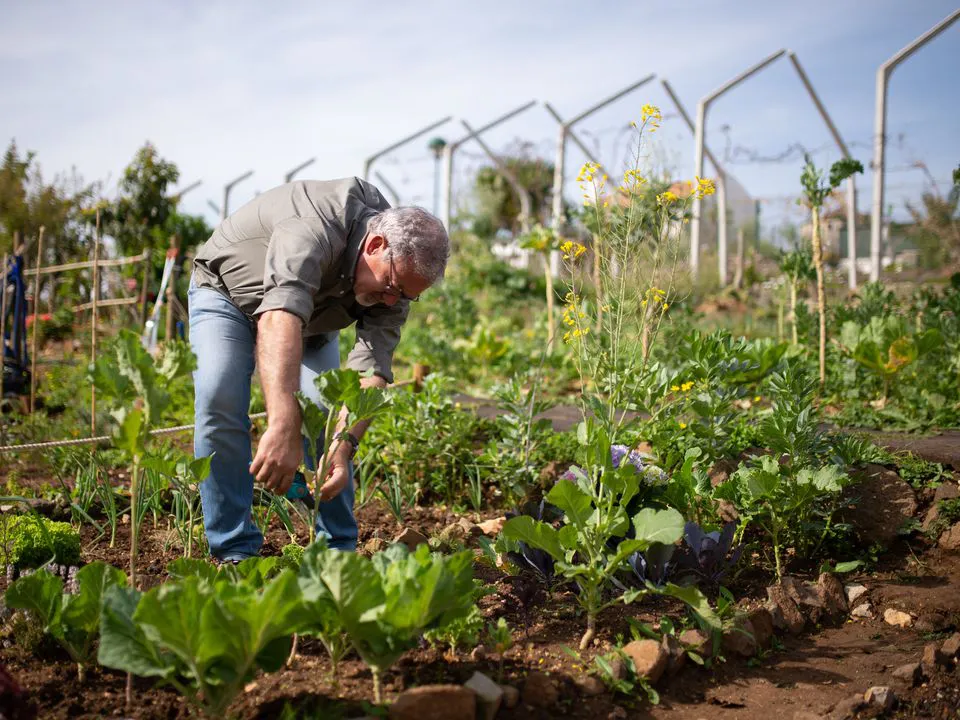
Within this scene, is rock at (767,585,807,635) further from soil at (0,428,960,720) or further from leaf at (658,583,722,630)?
leaf at (658,583,722,630)

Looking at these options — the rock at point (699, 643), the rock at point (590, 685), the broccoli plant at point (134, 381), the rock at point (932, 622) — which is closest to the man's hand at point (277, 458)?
the broccoli plant at point (134, 381)

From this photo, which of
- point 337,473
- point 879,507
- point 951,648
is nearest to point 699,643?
point 951,648

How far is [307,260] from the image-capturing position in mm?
2076

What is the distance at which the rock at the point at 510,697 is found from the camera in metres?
1.66

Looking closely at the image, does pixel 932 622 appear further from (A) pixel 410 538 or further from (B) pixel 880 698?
(A) pixel 410 538

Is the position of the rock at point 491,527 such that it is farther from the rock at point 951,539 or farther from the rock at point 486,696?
the rock at point 951,539

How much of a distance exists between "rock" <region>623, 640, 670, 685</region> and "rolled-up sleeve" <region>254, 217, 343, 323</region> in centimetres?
118

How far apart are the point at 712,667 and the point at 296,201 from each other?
5.78ft

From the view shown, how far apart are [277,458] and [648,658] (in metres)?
1.01

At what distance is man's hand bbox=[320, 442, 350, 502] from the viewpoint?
6.86 feet

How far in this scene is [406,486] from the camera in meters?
3.25

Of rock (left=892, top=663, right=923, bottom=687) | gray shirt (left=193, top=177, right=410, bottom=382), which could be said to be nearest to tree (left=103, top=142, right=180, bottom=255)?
gray shirt (left=193, top=177, right=410, bottom=382)

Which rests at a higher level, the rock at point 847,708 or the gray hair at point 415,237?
the gray hair at point 415,237

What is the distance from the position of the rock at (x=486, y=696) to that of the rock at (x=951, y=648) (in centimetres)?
114
